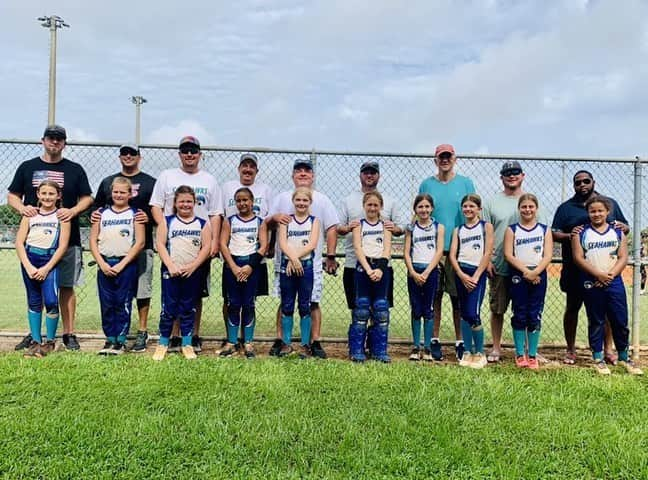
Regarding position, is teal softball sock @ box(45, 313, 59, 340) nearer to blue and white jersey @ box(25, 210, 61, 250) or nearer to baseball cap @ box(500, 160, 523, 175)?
blue and white jersey @ box(25, 210, 61, 250)

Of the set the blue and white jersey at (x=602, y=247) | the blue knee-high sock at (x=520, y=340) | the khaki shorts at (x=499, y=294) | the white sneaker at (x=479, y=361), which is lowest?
the white sneaker at (x=479, y=361)

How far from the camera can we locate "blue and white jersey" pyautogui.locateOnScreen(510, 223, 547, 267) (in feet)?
16.8

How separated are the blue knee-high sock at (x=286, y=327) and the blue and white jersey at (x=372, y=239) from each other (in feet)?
3.41

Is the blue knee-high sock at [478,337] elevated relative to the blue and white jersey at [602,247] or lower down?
lower down

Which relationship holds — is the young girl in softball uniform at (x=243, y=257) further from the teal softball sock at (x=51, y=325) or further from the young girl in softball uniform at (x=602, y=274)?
the young girl in softball uniform at (x=602, y=274)

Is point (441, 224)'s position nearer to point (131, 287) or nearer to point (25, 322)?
point (131, 287)

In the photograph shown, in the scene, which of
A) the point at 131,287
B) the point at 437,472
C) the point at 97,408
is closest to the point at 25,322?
the point at 131,287

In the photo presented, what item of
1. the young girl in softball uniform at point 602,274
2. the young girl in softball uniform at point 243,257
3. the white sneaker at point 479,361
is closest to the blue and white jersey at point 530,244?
the young girl in softball uniform at point 602,274

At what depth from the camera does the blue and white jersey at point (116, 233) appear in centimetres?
516

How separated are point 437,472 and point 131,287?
3596 mm

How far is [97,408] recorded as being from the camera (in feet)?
12.0

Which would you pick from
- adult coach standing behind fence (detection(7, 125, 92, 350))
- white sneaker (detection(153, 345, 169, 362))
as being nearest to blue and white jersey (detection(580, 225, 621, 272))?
white sneaker (detection(153, 345, 169, 362))

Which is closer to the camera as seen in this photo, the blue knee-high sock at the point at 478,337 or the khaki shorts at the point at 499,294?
the blue knee-high sock at the point at 478,337

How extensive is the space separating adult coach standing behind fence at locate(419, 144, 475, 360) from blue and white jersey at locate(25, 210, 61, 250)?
384 cm
